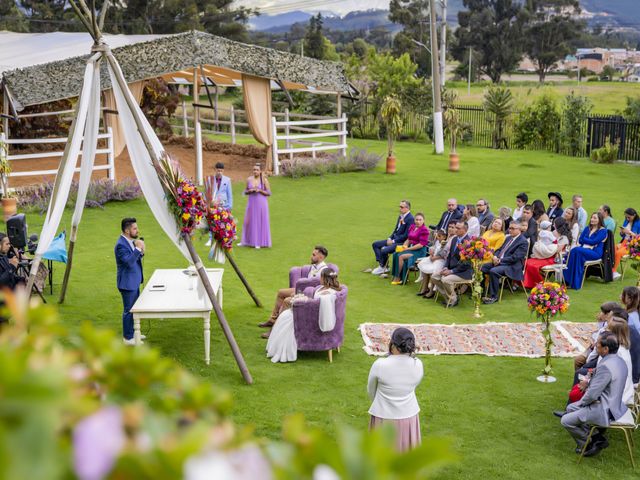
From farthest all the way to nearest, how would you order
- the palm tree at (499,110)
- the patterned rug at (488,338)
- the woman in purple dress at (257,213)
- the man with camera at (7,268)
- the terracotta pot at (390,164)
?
the palm tree at (499,110) → the terracotta pot at (390,164) → the woman in purple dress at (257,213) → the man with camera at (7,268) → the patterned rug at (488,338)

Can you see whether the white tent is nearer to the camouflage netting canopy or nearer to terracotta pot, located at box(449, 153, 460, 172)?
the camouflage netting canopy

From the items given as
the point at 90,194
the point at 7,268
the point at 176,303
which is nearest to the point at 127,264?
the point at 176,303

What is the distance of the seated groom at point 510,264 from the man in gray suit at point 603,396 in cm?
475

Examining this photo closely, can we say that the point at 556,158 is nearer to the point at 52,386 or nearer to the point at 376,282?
the point at 376,282

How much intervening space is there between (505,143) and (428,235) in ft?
62.7

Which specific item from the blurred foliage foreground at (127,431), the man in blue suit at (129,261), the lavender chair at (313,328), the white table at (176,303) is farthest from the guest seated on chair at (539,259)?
the blurred foliage foreground at (127,431)

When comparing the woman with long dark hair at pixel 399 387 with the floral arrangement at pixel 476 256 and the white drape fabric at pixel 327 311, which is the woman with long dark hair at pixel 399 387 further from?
the floral arrangement at pixel 476 256

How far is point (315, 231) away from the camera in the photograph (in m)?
16.2

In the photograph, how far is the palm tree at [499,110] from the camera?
30.8 meters

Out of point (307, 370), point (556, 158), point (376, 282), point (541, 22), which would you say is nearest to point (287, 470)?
point (307, 370)

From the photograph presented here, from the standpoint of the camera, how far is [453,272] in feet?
38.2

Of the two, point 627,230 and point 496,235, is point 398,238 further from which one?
Result: point 627,230

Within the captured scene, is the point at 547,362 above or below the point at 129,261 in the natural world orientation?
below

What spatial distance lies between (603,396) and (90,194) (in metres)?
13.5
